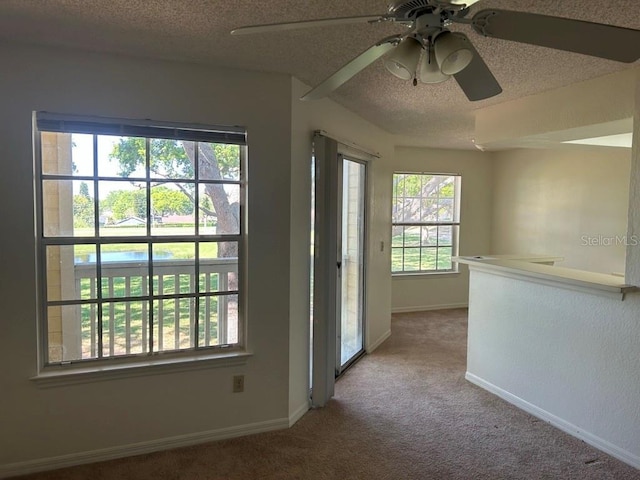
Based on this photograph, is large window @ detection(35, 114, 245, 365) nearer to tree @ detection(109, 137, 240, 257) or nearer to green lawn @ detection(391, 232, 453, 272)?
tree @ detection(109, 137, 240, 257)

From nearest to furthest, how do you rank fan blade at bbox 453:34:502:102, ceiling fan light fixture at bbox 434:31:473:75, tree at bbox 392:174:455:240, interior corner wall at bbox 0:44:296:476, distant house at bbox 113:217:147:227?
ceiling fan light fixture at bbox 434:31:473:75 → fan blade at bbox 453:34:502:102 → interior corner wall at bbox 0:44:296:476 → distant house at bbox 113:217:147:227 → tree at bbox 392:174:455:240

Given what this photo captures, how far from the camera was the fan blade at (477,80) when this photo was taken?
1445 mm

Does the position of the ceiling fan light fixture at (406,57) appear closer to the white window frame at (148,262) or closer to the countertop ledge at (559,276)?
the white window frame at (148,262)

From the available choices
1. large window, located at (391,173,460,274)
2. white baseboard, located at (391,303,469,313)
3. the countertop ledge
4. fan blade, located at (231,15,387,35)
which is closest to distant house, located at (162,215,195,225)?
fan blade, located at (231,15,387,35)

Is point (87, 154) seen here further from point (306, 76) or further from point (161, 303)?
point (306, 76)

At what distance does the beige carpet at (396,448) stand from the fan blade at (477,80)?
1.89 metres

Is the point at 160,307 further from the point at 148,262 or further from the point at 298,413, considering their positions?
the point at 298,413

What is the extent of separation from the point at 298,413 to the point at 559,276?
6.24 ft

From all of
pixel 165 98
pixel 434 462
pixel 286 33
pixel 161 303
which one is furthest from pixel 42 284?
pixel 434 462

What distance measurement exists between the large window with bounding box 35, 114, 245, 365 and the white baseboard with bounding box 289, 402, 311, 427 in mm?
638

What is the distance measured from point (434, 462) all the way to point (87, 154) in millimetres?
2528

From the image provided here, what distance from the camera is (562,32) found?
46.2 inches

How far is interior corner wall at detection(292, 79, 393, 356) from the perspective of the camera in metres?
3.18

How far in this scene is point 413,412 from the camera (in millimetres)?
2967
